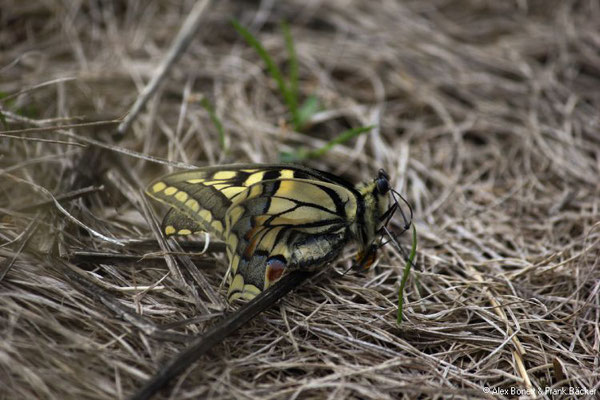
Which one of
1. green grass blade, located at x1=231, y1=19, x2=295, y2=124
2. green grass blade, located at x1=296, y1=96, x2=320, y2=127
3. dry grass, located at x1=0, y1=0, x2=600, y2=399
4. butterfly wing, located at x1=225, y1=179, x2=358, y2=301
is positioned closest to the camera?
dry grass, located at x1=0, y1=0, x2=600, y2=399

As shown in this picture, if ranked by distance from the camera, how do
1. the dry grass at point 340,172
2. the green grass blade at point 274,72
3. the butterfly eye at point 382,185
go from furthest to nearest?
the green grass blade at point 274,72 → the butterfly eye at point 382,185 → the dry grass at point 340,172

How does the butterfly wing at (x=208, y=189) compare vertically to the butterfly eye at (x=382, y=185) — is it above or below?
above

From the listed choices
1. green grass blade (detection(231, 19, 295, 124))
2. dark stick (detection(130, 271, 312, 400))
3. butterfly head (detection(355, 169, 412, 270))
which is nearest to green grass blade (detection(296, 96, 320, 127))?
green grass blade (detection(231, 19, 295, 124))

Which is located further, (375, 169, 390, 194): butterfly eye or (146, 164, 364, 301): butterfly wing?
(375, 169, 390, 194): butterfly eye

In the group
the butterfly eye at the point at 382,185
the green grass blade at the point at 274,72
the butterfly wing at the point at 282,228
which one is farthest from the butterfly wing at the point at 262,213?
the green grass blade at the point at 274,72

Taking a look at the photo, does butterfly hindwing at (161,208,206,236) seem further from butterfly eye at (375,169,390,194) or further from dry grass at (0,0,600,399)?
butterfly eye at (375,169,390,194)

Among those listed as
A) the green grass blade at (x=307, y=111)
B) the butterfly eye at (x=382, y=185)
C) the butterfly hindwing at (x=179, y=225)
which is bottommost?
the green grass blade at (x=307, y=111)

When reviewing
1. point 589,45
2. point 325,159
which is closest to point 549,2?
point 589,45

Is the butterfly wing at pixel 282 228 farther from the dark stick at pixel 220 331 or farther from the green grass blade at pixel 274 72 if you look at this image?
the green grass blade at pixel 274 72
